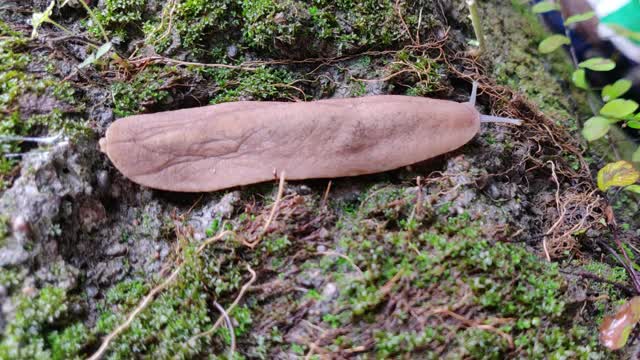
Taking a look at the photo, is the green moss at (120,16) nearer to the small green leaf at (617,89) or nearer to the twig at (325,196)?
the twig at (325,196)

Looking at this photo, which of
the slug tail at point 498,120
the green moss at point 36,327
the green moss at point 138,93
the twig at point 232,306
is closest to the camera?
the green moss at point 36,327

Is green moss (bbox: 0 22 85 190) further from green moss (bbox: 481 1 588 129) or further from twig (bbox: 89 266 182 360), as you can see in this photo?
green moss (bbox: 481 1 588 129)

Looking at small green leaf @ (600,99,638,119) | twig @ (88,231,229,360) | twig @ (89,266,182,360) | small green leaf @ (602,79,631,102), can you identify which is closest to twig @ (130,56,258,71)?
twig @ (88,231,229,360)

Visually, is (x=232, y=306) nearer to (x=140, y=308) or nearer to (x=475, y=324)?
(x=140, y=308)

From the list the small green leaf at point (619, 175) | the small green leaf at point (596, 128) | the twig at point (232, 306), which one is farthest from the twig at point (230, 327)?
the small green leaf at point (596, 128)

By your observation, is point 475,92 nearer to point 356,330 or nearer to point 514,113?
point 514,113

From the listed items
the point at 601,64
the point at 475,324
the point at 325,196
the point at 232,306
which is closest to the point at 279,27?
the point at 325,196
